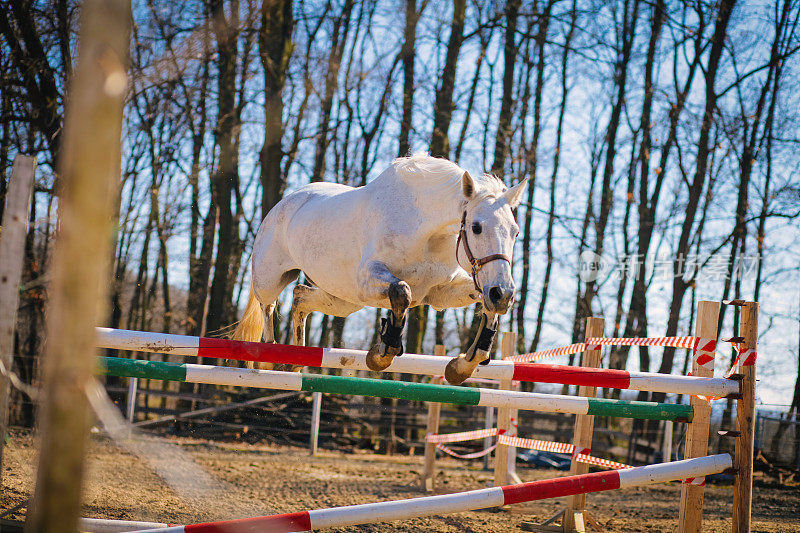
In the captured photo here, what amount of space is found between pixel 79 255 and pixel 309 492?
514 centimetres

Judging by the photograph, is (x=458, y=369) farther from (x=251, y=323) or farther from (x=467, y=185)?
(x=251, y=323)

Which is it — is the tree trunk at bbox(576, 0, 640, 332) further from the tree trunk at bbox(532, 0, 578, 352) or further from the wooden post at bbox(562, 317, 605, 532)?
the wooden post at bbox(562, 317, 605, 532)

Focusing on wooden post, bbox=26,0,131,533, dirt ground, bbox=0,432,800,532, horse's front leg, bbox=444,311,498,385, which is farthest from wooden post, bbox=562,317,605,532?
wooden post, bbox=26,0,131,533

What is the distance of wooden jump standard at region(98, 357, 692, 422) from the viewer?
9.45 feet

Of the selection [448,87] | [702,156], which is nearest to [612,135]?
[702,156]

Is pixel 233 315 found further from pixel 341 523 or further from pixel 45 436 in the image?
pixel 45 436

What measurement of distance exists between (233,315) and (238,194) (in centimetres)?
265

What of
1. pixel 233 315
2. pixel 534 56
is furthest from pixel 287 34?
pixel 233 315

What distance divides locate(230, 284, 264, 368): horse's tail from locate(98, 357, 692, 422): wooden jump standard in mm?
1566

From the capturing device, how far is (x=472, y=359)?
3.01m

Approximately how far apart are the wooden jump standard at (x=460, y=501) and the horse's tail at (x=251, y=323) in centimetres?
232

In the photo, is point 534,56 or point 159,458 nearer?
point 159,458

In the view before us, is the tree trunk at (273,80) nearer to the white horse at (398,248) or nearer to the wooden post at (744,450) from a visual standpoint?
the white horse at (398,248)

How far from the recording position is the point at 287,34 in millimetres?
10961
